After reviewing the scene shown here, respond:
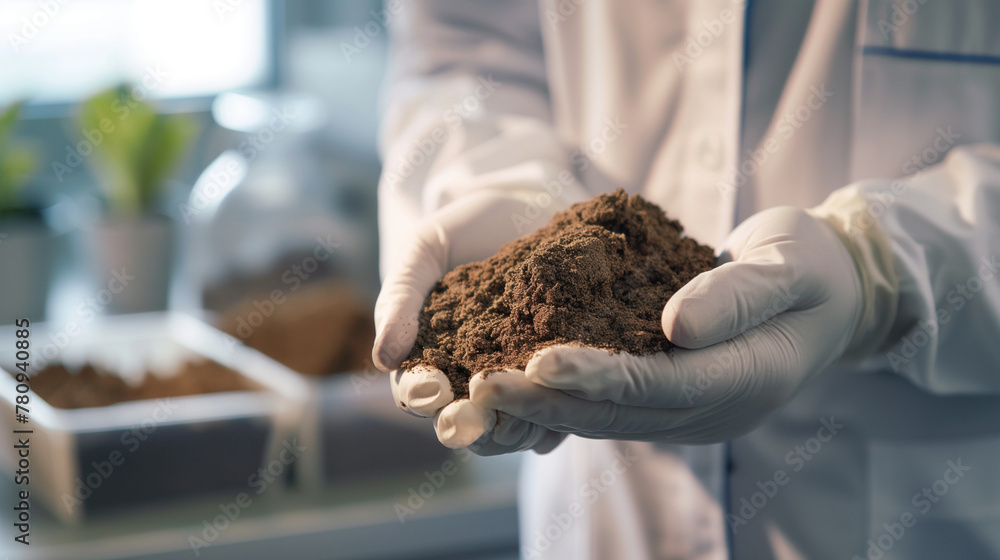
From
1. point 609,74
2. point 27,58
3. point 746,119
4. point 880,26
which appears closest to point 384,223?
→ point 609,74

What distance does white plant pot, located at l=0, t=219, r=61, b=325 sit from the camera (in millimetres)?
1123

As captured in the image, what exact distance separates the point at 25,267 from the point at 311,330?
494 mm

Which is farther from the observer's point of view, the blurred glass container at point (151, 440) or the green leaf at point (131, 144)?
the green leaf at point (131, 144)

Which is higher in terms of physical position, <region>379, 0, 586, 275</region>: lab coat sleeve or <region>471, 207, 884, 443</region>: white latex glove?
<region>379, 0, 586, 275</region>: lab coat sleeve

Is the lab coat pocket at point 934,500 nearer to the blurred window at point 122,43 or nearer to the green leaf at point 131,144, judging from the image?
the green leaf at point 131,144

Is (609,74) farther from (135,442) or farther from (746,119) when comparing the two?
(135,442)

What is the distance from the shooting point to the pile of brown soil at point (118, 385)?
875 mm

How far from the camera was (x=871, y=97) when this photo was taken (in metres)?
0.59

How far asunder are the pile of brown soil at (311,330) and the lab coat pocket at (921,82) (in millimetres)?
678

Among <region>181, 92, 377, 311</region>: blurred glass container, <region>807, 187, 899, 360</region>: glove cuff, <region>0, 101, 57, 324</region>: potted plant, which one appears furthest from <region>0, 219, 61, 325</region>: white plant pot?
<region>807, 187, 899, 360</region>: glove cuff

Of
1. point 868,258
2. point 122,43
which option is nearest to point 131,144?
point 122,43

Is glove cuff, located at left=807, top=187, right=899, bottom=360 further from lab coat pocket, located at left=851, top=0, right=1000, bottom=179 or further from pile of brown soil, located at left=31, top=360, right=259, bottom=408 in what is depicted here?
pile of brown soil, located at left=31, top=360, right=259, bottom=408

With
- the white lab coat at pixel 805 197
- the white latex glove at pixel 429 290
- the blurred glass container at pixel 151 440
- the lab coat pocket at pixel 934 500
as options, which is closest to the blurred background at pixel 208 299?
the blurred glass container at pixel 151 440

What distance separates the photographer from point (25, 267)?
1.14m
